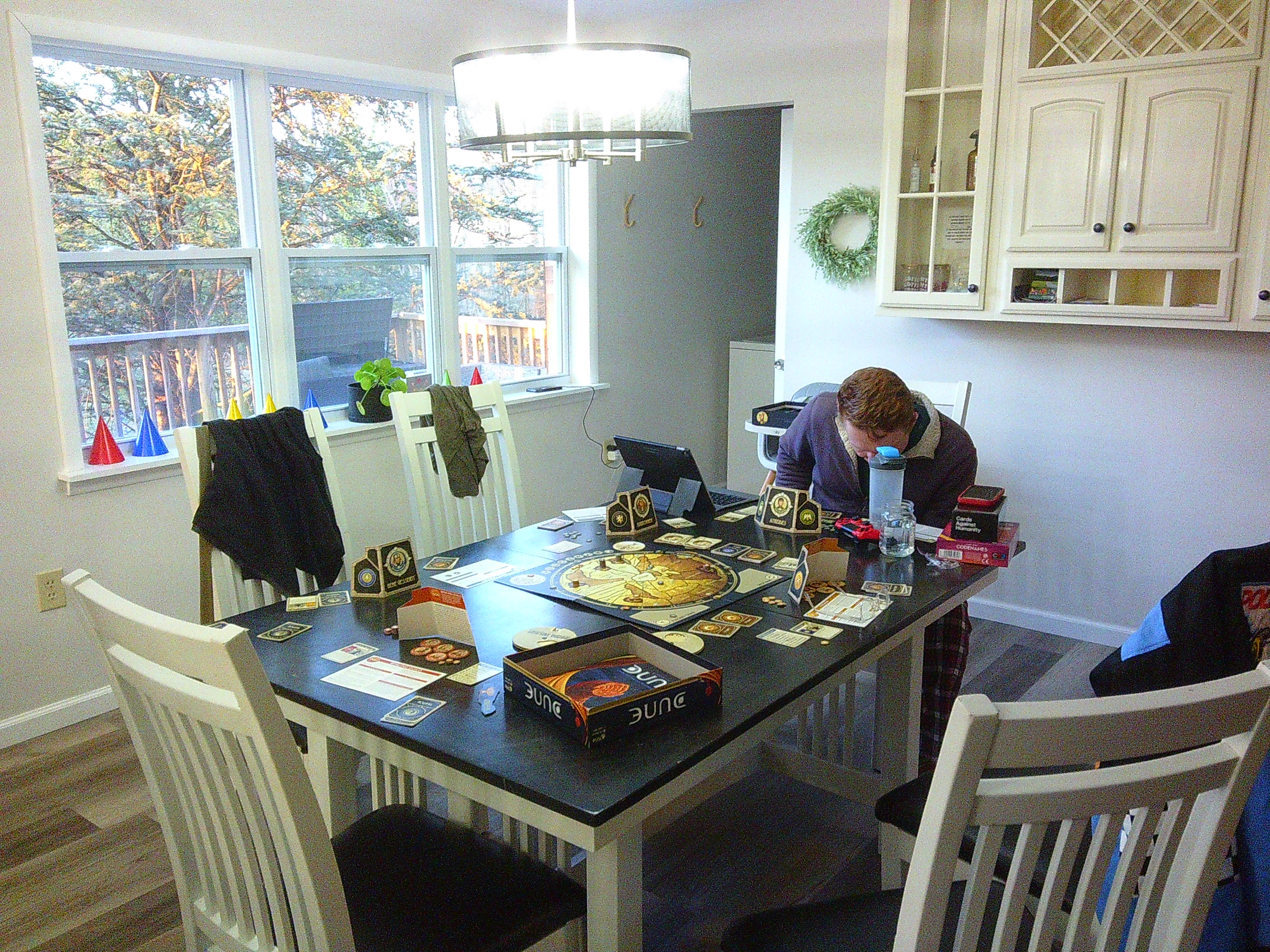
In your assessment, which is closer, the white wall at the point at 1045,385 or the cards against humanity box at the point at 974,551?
the cards against humanity box at the point at 974,551

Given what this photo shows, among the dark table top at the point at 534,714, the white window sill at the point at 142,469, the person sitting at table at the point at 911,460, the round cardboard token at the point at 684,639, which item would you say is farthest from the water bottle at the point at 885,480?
the white window sill at the point at 142,469

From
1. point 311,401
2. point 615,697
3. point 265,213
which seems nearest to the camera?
point 615,697

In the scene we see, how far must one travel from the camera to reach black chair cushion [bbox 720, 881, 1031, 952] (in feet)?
4.93

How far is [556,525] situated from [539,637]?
0.90 meters

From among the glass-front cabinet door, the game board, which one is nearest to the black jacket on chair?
the game board

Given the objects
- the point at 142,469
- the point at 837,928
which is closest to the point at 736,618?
the point at 837,928

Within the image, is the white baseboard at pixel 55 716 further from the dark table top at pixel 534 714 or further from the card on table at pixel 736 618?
the card on table at pixel 736 618

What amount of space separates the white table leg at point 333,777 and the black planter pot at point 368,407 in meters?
2.17

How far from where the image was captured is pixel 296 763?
132 cm

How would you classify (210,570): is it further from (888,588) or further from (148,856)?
(888,588)

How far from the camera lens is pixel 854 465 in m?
2.86

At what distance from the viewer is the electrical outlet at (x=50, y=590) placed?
3.15m

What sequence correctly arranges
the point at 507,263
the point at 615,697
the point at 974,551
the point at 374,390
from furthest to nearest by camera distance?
the point at 507,263, the point at 374,390, the point at 974,551, the point at 615,697

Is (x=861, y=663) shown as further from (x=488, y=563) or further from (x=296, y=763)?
(x=296, y=763)
